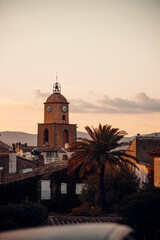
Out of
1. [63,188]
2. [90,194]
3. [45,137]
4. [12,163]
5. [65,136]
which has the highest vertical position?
[65,136]

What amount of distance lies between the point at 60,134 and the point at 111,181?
259 ft

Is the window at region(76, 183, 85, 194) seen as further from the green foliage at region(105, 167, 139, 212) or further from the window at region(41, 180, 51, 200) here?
the window at region(41, 180, 51, 200)

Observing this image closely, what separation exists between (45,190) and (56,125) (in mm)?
79678

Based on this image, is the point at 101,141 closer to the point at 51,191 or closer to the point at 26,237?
the point at 51,191

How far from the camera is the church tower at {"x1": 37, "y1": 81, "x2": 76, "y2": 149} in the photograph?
117875 millimetres

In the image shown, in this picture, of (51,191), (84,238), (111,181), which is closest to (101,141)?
(111,181)

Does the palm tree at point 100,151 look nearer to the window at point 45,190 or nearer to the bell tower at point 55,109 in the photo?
the window at point 45,190

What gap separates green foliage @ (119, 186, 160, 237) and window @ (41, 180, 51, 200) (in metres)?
12.9

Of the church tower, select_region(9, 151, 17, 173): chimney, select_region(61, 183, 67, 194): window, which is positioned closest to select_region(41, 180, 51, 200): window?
select_region(61, 183, 67, 194): window

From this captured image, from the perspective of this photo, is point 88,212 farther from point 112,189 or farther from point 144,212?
point 144,212

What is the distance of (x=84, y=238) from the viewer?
484 centimetres

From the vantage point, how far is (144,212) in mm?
25562

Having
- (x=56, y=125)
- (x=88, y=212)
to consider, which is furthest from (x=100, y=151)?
(x=56, y=125)

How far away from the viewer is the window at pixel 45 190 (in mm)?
38406
